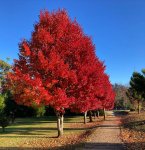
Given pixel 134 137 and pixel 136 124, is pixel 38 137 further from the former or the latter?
pixel 136 124

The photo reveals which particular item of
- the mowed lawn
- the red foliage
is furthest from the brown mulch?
the red foliage

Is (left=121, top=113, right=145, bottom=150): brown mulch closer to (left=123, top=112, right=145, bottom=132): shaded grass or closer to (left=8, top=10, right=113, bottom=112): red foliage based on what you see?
(left=123, top=112, right=145, bottom=132): shaded grass

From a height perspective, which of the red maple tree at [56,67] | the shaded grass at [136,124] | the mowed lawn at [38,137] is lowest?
the mowed lawn at [38,137]

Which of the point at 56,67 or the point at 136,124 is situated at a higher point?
the point at 56,67

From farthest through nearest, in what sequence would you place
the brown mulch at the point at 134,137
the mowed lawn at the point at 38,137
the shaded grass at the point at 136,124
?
1. the shaded grass at the point at 136,124
2. the mowed lawn at the point at 38,137
3. the brown mulch at the point at 134,137

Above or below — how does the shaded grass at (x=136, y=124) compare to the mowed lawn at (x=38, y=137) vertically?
above

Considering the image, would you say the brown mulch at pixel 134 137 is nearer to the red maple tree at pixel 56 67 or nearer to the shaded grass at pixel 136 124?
the shaded grass at pixel 136 124

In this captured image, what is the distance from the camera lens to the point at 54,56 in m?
24.3

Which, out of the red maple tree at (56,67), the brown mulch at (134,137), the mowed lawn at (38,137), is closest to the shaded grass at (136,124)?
the brown mulch at (134,137)

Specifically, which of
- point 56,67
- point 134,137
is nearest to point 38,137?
point 56,67

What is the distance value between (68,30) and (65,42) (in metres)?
1.20

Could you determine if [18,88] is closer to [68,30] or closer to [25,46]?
[25,46]

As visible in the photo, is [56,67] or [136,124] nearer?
[56,67]

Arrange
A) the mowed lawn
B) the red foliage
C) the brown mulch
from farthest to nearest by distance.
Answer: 1. the red foliage
2. the mowed lawn
3. the brown mulch
